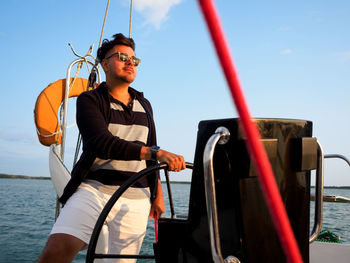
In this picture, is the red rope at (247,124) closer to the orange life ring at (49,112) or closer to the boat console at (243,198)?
the boat console at (243,198)

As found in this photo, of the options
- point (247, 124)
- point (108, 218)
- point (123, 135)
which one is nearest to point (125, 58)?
point (123, 135)

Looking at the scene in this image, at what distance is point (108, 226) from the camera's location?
189 cm

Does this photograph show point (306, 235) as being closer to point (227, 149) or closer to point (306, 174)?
point (306, 174)

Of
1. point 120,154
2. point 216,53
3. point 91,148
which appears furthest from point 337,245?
point 216,53

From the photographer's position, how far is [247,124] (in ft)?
1.10

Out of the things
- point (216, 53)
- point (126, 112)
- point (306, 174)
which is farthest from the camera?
point (126, 112)

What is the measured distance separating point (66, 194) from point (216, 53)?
169 cm

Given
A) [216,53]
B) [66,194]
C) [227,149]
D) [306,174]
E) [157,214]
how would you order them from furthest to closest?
[157,214] → [66,194] → [306,174] → [227,149] → [216,53]

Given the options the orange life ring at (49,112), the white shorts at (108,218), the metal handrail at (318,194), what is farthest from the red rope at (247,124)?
the orange life ring at (49,112)

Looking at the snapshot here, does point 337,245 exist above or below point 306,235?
below

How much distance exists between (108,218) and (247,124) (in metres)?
1.68

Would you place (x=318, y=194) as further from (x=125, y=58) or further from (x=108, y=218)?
(x=125, y=58)

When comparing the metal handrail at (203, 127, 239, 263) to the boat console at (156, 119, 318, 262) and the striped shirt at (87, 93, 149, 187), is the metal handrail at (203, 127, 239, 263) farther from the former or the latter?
the striped shirt at (87, 93, 149, 187)

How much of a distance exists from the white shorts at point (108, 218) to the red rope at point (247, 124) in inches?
58.7
